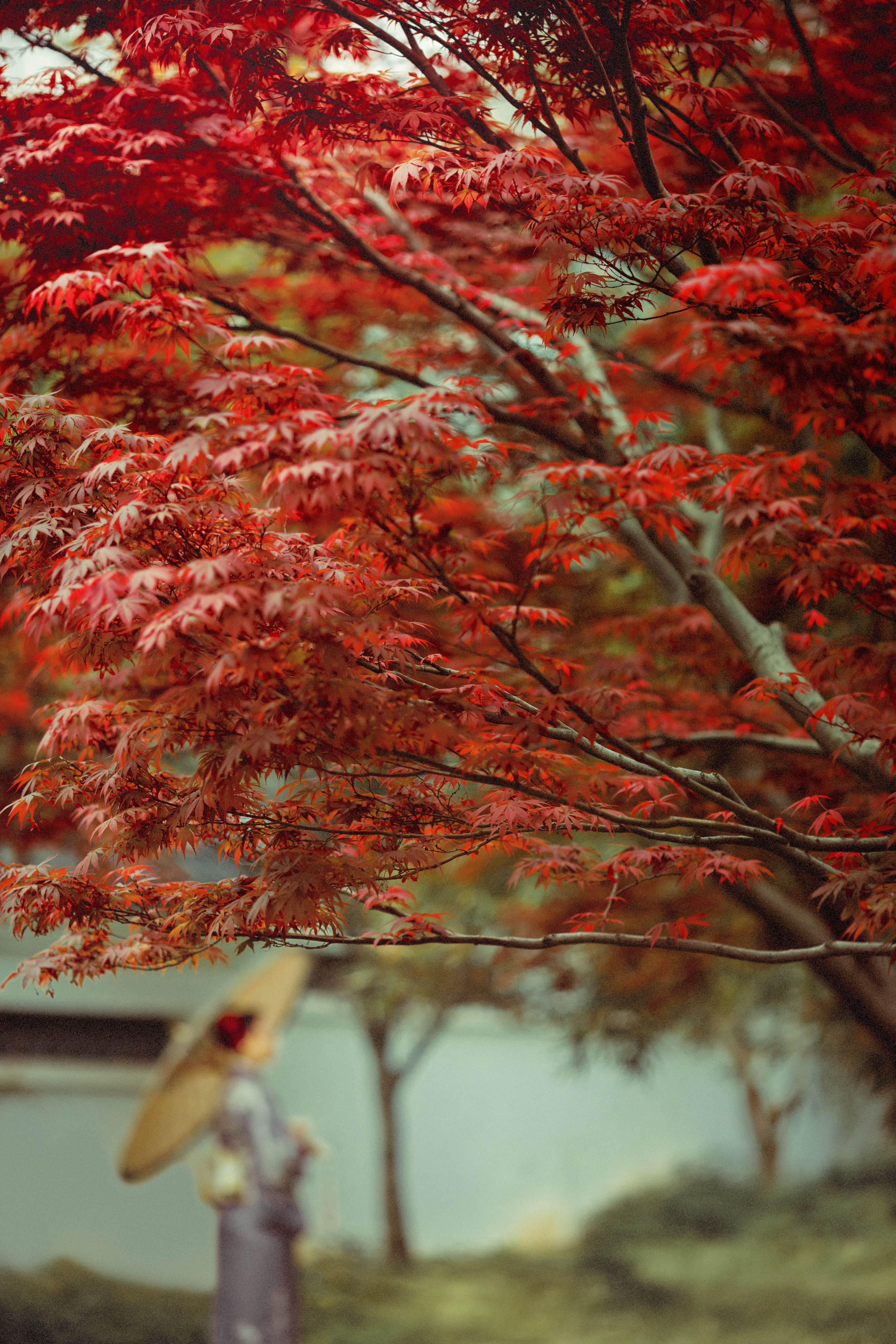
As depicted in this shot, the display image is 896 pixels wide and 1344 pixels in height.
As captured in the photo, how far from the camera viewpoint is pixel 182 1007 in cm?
888

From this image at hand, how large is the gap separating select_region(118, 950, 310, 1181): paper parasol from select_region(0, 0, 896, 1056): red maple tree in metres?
3.42

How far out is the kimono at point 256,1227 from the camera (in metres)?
5.92

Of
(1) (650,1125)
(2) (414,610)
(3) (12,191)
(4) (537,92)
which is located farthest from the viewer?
(1) (650,1125)

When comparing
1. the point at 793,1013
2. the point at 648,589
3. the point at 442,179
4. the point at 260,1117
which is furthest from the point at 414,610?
the point at 793,1013

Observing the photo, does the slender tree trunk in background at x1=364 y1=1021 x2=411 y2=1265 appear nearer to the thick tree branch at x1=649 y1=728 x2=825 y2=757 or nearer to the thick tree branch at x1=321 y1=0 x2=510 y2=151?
the thick tree branch at x1=649 y1=728 x2=825 y2=757

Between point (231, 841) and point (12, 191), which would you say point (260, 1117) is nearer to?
point (231, 841)

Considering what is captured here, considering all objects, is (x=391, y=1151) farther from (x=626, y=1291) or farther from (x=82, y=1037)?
(x=82, y=1037)

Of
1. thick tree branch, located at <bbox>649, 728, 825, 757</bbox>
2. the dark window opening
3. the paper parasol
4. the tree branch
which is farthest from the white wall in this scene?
the tree branch

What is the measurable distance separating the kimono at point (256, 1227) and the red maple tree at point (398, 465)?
9.89 ft

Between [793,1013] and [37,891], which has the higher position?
[793,1013]

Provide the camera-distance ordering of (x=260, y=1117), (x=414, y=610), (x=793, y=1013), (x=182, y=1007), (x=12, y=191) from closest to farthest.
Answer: (x=12, y=191) → (x=414, y=610) → (x=260, y=1117) → (x=182, y=1007) → (x=793, y=1013)

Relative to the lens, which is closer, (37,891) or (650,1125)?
(37,891)

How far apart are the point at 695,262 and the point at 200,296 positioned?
5.60ft

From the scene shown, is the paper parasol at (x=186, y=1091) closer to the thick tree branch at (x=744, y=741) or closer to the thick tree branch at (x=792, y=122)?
the thick tree branch at (x=744, y=741)
